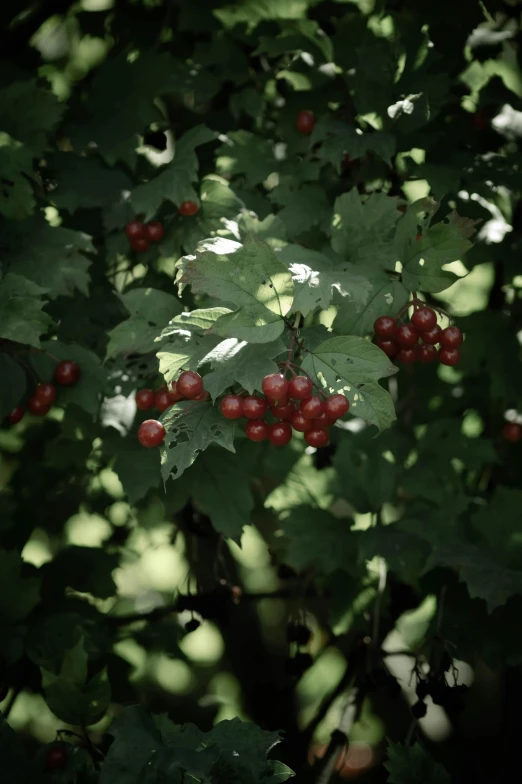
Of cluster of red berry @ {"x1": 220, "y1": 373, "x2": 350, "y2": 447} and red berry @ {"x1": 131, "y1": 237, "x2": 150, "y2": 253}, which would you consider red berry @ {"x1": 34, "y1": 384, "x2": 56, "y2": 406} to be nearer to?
red berry @ {"x1": 131, "y1": 237, "x2": 150, "y2": 253}

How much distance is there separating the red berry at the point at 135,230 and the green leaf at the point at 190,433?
117 cm

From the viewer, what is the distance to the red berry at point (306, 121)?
2.69m

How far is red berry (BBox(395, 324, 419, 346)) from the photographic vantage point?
1904mm

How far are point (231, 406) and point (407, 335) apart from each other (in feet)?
2.03

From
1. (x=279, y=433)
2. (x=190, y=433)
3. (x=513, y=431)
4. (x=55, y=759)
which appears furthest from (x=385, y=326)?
(x=55, y=759)

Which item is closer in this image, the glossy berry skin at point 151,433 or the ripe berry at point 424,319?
the glossy berry skin at point 151,433

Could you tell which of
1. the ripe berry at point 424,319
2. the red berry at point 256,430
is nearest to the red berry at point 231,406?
the red berry at point 256,430

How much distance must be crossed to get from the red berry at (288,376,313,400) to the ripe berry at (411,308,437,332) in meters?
0.47

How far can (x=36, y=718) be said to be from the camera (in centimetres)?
322

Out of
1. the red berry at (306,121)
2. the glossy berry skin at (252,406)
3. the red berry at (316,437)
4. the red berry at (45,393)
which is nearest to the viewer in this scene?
the glossy berry skin at (252,406)

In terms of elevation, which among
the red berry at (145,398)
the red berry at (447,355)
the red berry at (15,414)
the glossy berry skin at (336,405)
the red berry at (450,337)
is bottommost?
the red berry at (447,355)

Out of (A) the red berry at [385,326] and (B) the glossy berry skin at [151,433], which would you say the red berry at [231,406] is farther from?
(A) the red berry at [385,326]

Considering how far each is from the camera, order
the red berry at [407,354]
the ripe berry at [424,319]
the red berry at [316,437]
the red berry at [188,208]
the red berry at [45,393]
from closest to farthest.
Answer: the red berry at [316,437]
the ripe berry at [424,319]
the red berry at [407,354]
the red berry at [45,393]
the red berry at [188,208]

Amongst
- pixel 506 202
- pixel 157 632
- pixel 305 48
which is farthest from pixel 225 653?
pixel 305 48
